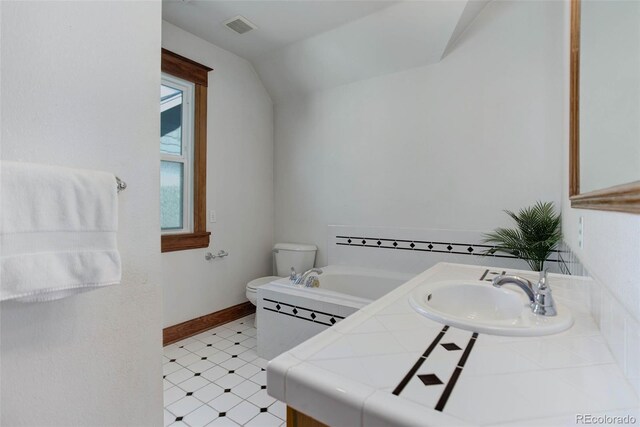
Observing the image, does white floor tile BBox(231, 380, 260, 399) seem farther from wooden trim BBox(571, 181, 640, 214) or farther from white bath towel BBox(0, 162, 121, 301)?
wooden trim BBox(571, 181, 640, 214)

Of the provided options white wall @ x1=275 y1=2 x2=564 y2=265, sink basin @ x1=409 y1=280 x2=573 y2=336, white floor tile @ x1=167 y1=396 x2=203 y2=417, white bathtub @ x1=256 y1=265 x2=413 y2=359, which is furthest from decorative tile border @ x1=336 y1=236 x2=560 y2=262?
white floor tile @ x1=167 y1=396 x2=203 y2=417

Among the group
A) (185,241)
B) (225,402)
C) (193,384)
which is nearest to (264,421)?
(225,402)

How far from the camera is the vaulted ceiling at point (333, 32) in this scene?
7.63 ft

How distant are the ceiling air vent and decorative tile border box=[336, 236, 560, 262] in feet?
6.86

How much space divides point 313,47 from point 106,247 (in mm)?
2646

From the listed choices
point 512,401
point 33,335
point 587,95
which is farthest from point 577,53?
point 33,335

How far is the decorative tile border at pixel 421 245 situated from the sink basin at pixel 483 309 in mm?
1333

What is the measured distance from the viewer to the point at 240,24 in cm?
258

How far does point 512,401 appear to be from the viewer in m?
0.53

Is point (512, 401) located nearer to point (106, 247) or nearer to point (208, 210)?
point (106, 247)

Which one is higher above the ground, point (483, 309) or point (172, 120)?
point (172, 120)

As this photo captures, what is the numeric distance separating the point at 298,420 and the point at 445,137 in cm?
250

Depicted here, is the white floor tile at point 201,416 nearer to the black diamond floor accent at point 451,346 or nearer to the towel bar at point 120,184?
the towel bar at point 120,184

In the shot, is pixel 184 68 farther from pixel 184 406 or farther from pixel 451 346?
pixel 451 346
